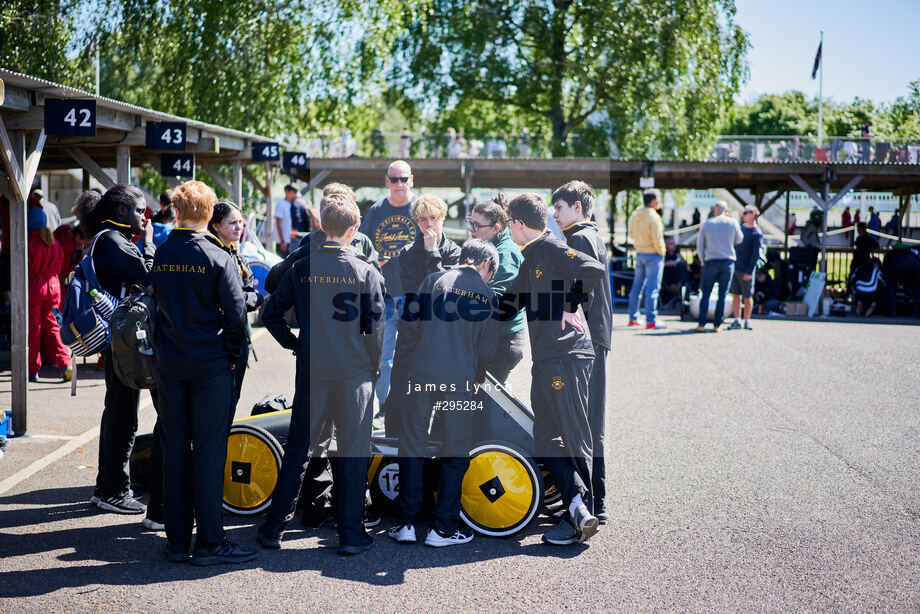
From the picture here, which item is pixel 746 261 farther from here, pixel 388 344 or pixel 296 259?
pixel 296 259

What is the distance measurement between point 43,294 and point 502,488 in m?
6.62

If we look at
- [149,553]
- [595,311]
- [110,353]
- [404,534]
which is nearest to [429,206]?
[595,311]

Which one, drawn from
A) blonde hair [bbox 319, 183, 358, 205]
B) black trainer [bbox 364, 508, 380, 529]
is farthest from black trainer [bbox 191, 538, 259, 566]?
blonde hair [bbox 319, 183, 358, 205]

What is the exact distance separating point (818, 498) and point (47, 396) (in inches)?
265

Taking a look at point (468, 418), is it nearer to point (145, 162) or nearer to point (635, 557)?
point (635, 557)

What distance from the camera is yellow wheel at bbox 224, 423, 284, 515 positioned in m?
4.94

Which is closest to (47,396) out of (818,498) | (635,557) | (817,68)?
(635,557)

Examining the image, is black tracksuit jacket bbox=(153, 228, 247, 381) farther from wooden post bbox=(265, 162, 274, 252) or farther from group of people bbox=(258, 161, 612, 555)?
wooden post bbox=(265, 162, 274, 252)

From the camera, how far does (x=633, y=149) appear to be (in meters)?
30.6

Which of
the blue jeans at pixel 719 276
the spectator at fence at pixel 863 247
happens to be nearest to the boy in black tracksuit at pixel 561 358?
the blue jeans at pixel 719 276

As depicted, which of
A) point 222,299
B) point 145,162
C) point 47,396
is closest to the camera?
point 222,299

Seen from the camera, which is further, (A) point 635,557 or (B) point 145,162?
(B) point 145,162

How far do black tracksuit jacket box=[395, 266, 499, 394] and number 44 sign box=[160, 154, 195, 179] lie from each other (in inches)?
333

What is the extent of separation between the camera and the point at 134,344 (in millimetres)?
4613
